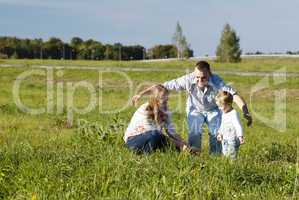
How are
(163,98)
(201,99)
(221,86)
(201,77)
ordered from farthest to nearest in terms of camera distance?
(201,99)
(221,86)
(201,77)
(163,98)

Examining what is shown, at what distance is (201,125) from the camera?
898 cm

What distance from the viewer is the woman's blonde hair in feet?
27.4

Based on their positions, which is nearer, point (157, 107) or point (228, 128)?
point (157, 107)

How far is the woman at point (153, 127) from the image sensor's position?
8.28 metres

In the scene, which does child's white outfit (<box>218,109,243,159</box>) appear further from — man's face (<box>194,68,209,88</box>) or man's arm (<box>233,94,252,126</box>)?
man's face (<box>194,68,209,88</box>)

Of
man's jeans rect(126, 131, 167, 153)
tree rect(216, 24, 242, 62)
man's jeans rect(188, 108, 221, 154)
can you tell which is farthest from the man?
tree rect(216, 24, 242, 62)

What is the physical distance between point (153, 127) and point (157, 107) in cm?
29

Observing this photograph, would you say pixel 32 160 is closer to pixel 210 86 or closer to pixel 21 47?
pixel 210 86

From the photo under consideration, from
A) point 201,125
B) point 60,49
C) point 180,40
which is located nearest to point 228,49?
point 180,40

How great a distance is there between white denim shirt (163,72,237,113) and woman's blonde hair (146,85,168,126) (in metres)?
0.32

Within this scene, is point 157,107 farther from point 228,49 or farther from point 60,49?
point 60,49

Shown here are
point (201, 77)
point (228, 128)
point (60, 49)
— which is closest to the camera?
point (228, 128)

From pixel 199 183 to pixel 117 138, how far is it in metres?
2.88

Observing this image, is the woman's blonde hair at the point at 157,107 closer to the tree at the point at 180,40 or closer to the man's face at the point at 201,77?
the man's face at the point at 201,77
